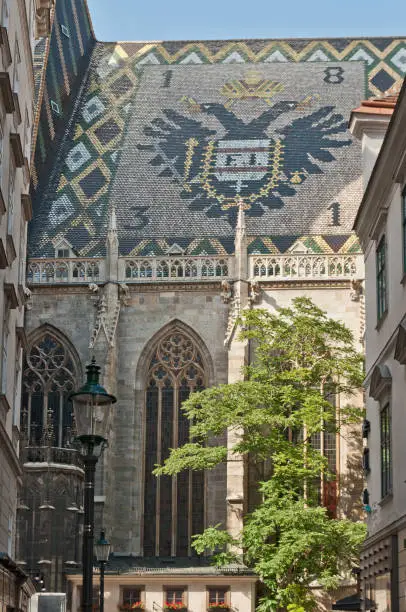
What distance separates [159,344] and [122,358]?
44.0 inches

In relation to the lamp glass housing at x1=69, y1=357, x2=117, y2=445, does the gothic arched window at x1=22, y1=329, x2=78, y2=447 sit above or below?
above

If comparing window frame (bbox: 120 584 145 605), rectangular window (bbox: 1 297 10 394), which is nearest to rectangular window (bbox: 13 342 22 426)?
rectangular window (bbox: 1 297 10 394)

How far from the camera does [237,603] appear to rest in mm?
31625

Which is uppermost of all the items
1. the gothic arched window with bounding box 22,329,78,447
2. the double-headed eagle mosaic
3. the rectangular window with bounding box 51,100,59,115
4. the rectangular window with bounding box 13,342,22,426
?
the rectangular window with bounding box 51,100,59,115

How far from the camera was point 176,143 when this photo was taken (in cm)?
4091

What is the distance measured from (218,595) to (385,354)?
16018 millimetres

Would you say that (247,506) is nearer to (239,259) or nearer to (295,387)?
(295,387)

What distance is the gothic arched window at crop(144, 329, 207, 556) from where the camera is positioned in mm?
35656

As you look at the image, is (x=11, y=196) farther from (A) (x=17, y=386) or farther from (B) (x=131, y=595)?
(B) (x=131, y=595)

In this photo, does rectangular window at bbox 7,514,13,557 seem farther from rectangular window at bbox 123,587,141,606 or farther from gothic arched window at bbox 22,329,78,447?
gothic arched window at bbox 22,329,78,447

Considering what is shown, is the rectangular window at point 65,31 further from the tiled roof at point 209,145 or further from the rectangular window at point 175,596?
the rectangular window at point 175,596

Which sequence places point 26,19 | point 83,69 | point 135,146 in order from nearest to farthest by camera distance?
point 26,19
point 135,146
point 83,69

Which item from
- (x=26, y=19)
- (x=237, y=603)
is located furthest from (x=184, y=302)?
(x=26, y=19)

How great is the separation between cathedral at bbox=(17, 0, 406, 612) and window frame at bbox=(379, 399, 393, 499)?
14.8 metres
